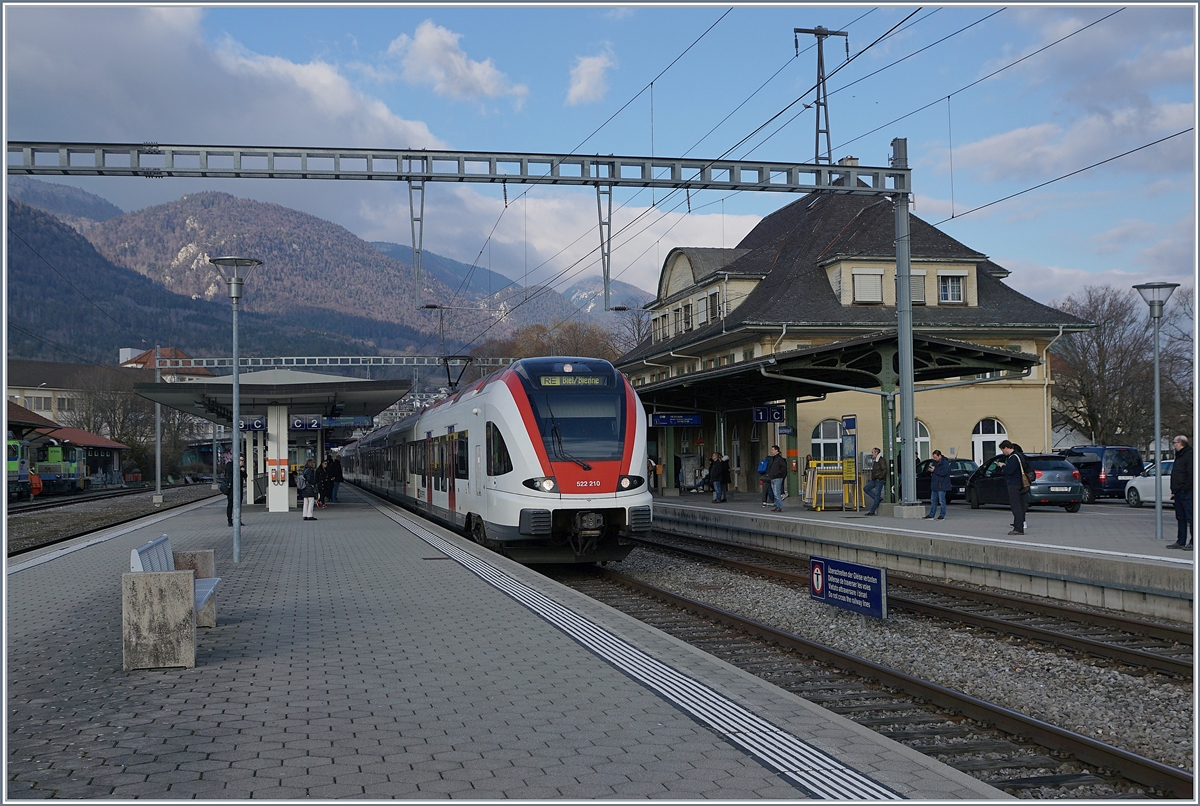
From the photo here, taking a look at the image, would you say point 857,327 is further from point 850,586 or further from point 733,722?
point 733,722

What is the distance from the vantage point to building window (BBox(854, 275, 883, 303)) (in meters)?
39.1

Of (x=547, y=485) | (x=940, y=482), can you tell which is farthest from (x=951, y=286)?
(x=547, y=485)

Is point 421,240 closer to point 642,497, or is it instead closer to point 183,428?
point 642,497

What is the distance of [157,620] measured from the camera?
25.9 feet

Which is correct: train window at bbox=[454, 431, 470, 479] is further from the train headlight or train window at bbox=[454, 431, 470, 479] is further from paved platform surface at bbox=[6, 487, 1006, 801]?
paved platform surface at bbox=[6, 487, 1006, 801]

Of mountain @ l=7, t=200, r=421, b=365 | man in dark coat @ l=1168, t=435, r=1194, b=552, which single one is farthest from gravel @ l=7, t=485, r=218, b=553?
mountain @ l=7, t=200, r=421, b=365

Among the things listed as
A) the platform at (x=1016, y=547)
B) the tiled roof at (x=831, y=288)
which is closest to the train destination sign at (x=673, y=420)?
the tiled roof at (x=831, y=288)

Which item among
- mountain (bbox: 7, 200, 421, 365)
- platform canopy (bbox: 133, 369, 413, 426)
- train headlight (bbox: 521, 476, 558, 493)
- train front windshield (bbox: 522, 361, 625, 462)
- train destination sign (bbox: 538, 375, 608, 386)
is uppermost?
mountain (bbox: 7, 200, 421, 365)

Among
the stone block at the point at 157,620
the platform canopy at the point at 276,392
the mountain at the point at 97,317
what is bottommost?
the stone block at the point at 157,620

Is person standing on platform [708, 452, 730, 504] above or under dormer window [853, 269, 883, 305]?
under

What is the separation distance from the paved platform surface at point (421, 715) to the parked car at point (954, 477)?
1954cm

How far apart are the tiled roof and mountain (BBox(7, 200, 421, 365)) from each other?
101 m

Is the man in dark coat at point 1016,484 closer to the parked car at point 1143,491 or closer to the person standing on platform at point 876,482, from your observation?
the person standing on platform at point 876,482

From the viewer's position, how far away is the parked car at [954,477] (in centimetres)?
2860
